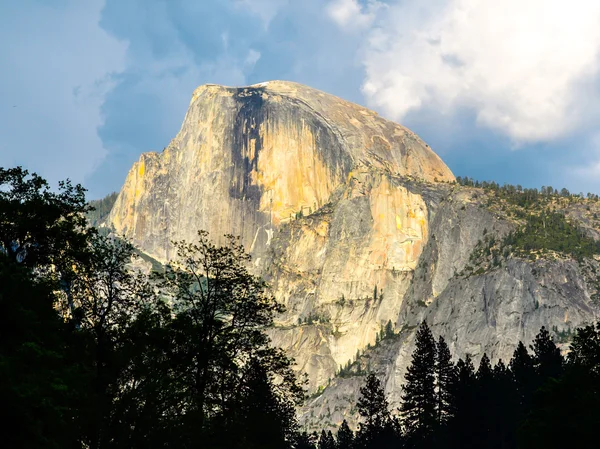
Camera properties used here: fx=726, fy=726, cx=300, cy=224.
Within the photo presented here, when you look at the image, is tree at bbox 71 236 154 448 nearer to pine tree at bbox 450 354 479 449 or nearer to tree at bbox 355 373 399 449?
pine tree at bbox 450 354 479 449

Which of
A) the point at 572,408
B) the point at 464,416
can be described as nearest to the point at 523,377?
the point at 464,416

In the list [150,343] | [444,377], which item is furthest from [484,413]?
[150,343]

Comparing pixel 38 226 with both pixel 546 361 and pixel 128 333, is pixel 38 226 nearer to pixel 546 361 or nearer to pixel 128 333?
pixel 128 333

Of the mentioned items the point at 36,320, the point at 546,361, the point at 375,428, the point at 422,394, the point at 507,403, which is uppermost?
the point at 546,361

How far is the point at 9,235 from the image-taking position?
3862cm

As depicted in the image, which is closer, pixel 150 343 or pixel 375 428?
pixel 150 343

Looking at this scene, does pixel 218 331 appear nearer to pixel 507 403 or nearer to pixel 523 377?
pixel 507 403

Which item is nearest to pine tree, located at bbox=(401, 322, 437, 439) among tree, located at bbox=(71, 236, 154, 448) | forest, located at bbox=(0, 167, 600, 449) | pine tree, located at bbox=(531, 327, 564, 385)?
pine tree, located at bbox=(531, 327, 564, 385)

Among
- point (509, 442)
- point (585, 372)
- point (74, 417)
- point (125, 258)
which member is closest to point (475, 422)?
point (509, 442)

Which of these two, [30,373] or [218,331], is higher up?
[218,331]

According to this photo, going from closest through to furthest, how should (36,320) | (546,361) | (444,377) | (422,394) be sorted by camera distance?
(36,320) < (422,394) < (546,361) < (444,377)

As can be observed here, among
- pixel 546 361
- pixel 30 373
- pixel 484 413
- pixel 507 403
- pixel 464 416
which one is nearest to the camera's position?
pixel 30 373

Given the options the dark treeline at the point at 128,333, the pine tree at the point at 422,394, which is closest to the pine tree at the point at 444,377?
the pine tree at the point at 422,394

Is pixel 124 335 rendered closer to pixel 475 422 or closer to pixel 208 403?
pixel 208 403
